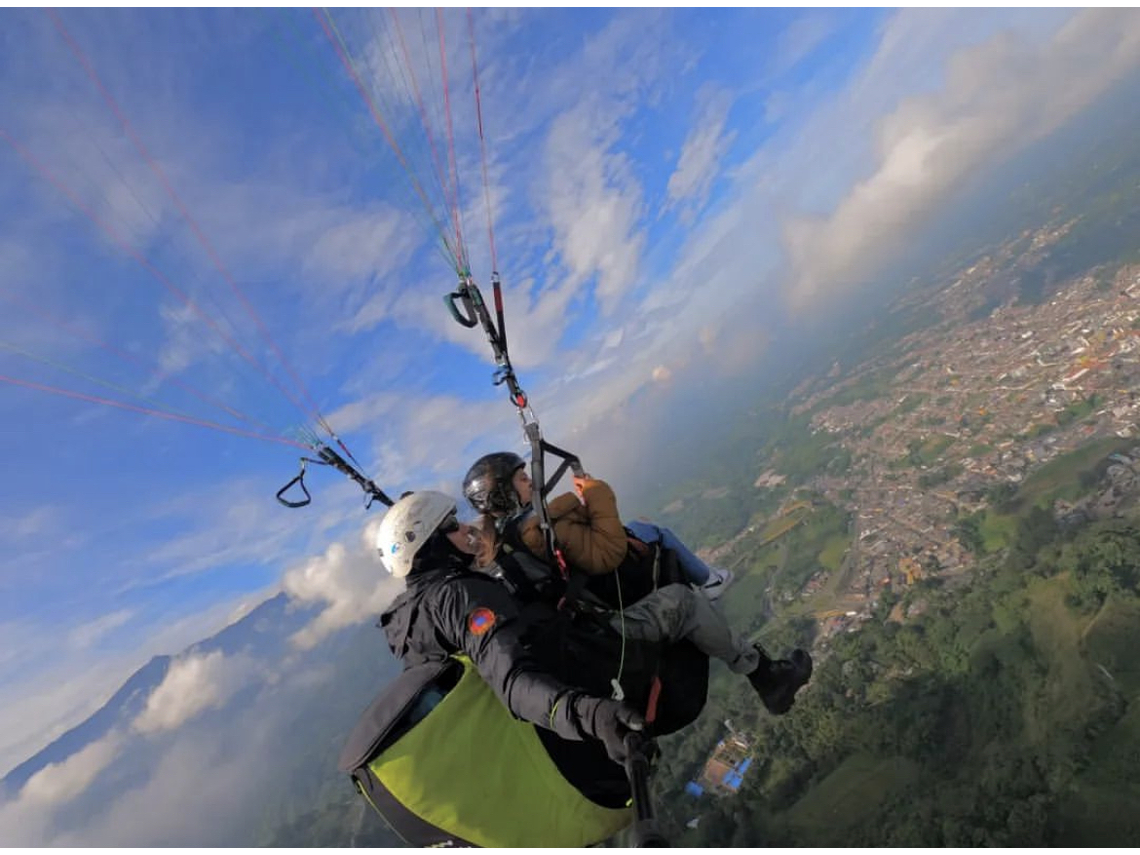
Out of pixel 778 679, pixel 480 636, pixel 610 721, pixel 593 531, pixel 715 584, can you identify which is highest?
pixel 480 636

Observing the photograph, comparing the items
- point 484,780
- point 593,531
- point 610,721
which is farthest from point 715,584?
point 610,721

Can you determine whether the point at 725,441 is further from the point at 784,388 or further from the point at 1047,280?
the point at 1047,280

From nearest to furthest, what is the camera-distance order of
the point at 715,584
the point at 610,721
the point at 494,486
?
the point at 610,721
the point at 494,486
the point at 715,584

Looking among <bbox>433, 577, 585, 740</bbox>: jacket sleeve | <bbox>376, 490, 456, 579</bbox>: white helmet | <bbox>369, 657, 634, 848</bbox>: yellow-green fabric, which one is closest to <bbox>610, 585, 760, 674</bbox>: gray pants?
<bbox>369, 657, 634, 848</bbox>: yellow-green fabric

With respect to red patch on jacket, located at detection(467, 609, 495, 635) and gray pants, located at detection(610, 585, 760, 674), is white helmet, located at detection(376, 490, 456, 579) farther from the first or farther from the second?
gray pants, located at detection(610, 585, 760, 674)

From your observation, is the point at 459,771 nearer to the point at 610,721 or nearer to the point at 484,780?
the point at 484,780

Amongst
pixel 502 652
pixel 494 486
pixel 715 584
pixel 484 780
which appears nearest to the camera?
pixel 502 652

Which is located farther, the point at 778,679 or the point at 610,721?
the point at 778,679
